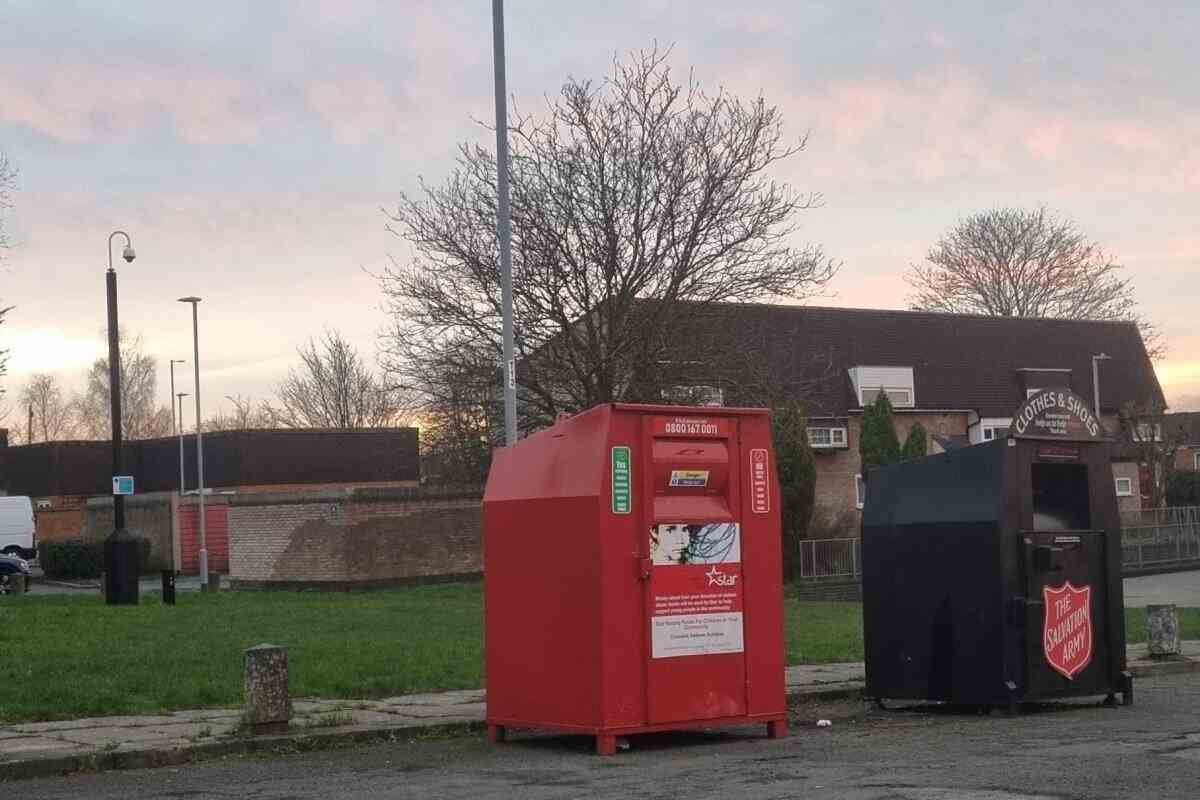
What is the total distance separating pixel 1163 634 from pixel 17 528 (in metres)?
43.1

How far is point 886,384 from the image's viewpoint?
52.9 meters

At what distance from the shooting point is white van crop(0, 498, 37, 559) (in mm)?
51906

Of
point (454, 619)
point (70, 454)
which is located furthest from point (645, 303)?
point (70, 454)

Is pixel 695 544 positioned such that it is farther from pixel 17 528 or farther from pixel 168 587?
pixel 17 528

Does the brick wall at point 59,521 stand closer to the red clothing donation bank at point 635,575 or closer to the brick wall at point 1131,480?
the brick wall at point 1131,480

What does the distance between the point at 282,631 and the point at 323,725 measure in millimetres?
8402

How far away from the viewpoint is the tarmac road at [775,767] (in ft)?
29.3

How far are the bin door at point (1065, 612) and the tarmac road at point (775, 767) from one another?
13.3 inches

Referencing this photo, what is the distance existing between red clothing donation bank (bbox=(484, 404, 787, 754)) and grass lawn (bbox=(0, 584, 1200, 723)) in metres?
A: 3.41

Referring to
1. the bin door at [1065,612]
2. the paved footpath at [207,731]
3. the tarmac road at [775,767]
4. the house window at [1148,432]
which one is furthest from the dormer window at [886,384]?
the tarmac road at [775,767]

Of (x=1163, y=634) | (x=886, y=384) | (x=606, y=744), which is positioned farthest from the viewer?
(x=886, y=384)

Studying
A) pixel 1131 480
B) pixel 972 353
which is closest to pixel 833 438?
pixel 972 353

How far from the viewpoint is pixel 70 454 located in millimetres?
66188

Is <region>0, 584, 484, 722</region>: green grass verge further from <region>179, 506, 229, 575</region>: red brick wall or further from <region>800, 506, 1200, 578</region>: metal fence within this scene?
<region>179, 506, 229, 575</region>: red brick wall
